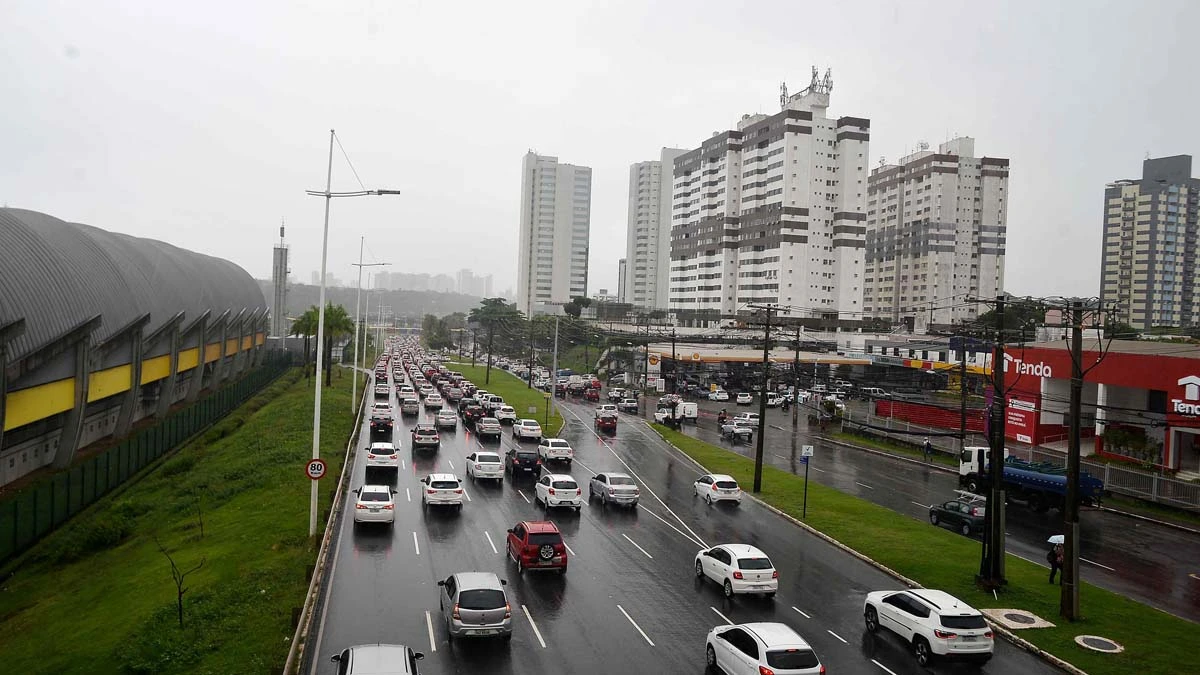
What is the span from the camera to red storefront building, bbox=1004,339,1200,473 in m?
40.2

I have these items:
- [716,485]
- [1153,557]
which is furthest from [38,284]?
[1153,557]

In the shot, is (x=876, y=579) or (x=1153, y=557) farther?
(x=1153, y=557)

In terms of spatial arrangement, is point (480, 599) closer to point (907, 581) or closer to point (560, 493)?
point (907, 581)

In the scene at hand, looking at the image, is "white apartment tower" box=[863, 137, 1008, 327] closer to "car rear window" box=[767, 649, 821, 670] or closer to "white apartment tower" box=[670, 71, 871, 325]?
"white apartment tower" box=[670, 71, 871, 325]

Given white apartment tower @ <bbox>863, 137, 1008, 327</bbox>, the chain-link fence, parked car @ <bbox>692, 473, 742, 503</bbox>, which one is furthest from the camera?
white apartment tower @ <bbox>863, 137, 1008, 327</bbox>

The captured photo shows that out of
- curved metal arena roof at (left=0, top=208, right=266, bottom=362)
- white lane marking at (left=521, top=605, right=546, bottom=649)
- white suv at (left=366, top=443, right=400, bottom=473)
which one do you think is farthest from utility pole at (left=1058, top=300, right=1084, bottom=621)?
curved metal arena roof at (left=0, top=208, right=266, bottom=362)

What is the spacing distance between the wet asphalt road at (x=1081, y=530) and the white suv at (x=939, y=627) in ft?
29.4

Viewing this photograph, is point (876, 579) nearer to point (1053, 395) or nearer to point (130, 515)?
point (130, 515)

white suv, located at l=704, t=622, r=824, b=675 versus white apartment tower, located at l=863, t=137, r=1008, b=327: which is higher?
white apartment tower, located at l=863, t=137, r=1008, b=327

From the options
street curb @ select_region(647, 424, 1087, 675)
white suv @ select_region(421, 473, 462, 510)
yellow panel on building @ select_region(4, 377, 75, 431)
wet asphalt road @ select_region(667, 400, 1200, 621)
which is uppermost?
yellow panel on building @ select_region(4, 377, 75, 431)

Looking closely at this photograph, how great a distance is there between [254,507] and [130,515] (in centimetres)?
662

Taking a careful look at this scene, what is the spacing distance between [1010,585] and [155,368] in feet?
162

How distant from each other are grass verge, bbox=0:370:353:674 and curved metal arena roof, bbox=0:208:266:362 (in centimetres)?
840

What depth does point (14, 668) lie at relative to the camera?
18906 mm
